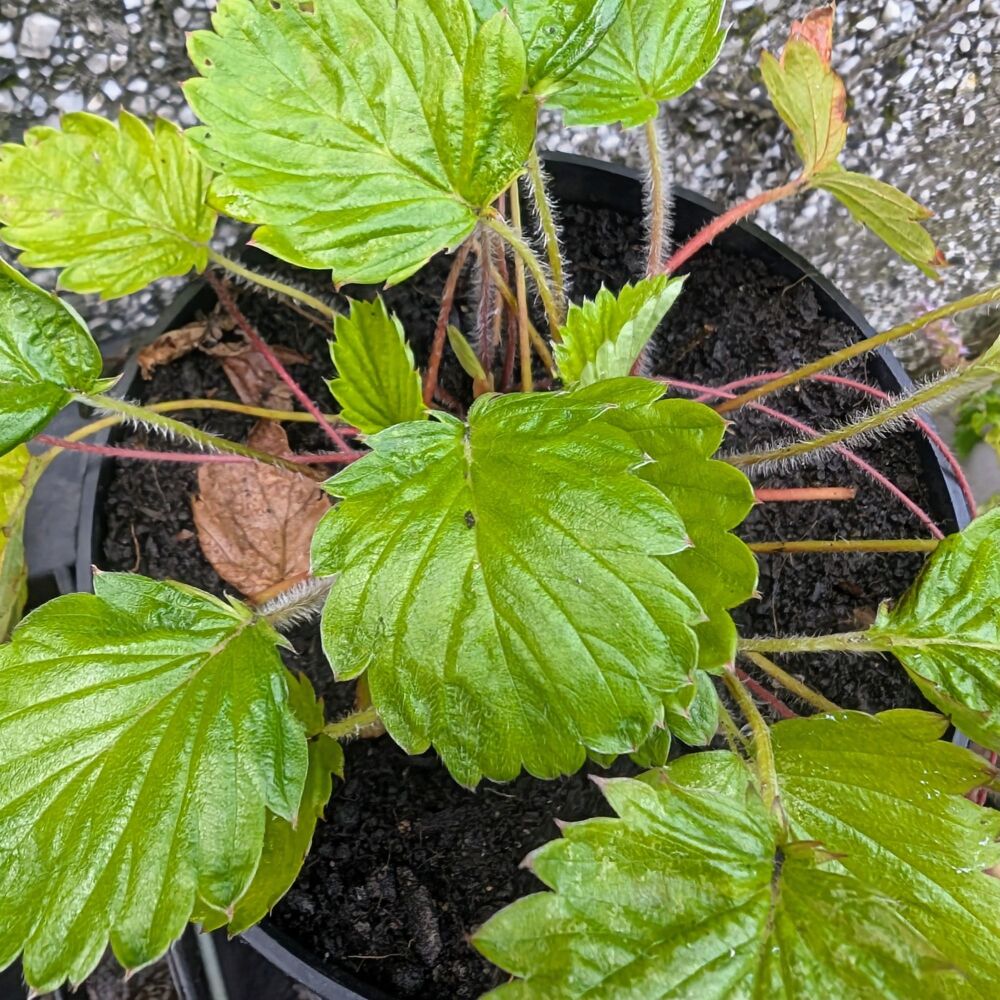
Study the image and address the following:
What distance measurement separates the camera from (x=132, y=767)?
483 millimetres

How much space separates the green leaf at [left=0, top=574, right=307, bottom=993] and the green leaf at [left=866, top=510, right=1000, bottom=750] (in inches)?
15.3

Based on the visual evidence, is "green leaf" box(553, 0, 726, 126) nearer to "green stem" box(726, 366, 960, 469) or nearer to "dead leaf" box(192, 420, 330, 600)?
"green stem" box(726, 366, 960, 469)

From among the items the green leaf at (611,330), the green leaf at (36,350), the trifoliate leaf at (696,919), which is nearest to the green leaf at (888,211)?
the green leaf at (611,330)

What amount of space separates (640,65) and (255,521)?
502 millimetres

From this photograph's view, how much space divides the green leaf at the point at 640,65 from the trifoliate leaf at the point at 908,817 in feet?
1.49

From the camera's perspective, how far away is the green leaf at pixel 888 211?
65cm

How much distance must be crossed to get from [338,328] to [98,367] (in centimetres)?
16

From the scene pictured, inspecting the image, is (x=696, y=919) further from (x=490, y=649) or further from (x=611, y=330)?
(x=611, y=330)

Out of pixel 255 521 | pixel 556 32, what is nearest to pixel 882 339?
pixel 556 32

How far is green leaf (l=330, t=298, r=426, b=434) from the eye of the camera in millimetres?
557

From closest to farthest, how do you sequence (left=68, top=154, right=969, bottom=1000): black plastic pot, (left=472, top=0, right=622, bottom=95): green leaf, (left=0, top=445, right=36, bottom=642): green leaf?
(left=472, top=0, right=622, bottom=95): green leaf
(left=0, top=445, right=36, bottom=642): green leaf
(left=68, top=154, right=969, bottom=1000): black plastic pot

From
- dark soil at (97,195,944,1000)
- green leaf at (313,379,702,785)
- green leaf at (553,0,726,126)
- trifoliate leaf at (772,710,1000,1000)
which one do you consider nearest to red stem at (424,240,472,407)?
dark soil at (97,195,944,1000)

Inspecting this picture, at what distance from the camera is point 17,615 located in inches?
26.8

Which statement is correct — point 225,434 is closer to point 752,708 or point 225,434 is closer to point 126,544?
point 126,544
